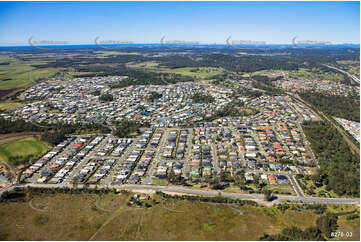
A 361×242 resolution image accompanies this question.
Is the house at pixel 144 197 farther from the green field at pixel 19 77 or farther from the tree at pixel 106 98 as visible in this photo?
the green field at pixel 19 77

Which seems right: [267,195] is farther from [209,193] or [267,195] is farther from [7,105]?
[7,105]

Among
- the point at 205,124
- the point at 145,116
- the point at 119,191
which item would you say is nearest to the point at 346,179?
the point at 205,124

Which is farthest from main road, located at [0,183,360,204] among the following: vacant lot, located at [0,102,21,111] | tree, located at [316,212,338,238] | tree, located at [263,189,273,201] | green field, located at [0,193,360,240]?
vacant lot, located at [0,102,21,111]

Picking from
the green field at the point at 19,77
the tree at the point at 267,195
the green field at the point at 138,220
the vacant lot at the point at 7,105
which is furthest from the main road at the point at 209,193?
the green field at the point at 19,77

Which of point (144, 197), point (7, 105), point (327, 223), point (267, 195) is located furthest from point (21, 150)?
point (327, 223)

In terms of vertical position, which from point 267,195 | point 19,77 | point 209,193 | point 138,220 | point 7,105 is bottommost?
point 138,220

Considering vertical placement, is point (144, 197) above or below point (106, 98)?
below

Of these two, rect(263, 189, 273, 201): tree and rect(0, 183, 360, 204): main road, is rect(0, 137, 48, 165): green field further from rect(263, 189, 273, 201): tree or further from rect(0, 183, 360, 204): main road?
rect(263, 189, 273, 201): tree

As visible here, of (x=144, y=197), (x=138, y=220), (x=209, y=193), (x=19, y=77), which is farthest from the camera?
(x=19, y=77)
